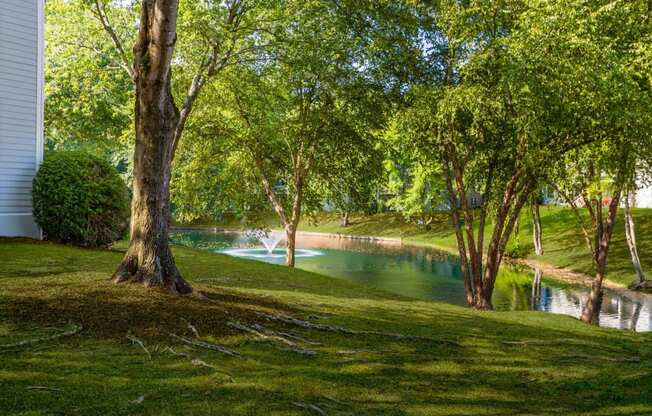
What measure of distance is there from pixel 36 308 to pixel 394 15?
40.4 ft

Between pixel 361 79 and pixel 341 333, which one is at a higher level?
pixel 361 79

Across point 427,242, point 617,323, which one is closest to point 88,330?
point 617,323

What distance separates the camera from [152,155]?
8742 millimetres

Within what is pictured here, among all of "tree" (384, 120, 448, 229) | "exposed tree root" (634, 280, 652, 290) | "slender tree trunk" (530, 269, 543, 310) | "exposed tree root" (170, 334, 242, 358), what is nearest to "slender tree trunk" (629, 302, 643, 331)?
"exposed tree root" (634, 280, 652, 290)

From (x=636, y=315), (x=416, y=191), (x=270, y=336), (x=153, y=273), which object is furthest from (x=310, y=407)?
(x=416, y=191)

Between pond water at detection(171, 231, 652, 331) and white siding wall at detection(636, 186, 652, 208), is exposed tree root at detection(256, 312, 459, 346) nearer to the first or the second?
pond water at detection(171, 231, 652, 331)

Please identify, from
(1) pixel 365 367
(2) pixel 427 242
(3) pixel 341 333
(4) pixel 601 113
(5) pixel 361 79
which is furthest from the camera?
(2) pixel 427 242

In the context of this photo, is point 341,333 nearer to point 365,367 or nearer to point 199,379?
point 365,367

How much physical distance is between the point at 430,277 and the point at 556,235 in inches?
551

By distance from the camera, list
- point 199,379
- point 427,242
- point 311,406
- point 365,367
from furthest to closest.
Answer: point 427,242, point 365,367, point 199,379, point 311,406

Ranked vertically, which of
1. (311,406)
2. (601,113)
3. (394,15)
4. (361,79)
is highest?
(394,15)

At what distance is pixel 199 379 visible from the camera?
597cm

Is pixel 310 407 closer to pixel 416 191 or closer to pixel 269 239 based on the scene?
pixel 269 239

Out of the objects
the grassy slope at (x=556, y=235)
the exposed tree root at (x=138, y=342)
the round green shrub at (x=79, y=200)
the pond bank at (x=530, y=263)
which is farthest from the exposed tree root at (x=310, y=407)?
the pond bank at (x=530, y=263)
